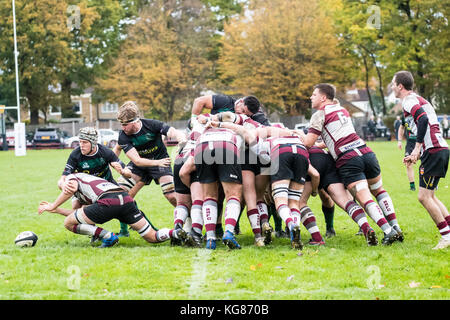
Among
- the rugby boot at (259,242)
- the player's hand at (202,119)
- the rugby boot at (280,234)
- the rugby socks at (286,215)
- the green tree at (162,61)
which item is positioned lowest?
the rugby boot at (280,234)

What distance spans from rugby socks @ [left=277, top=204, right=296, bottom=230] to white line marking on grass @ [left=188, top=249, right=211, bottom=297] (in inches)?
A: 41.4

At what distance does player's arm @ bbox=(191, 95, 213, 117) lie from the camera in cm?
875

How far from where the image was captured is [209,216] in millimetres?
7828

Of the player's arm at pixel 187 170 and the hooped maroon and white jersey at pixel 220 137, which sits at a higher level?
the hooped maroon and white jersey at pixel 220 137

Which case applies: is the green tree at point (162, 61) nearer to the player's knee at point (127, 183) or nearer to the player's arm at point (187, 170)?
the player's knee at point (127, 183)

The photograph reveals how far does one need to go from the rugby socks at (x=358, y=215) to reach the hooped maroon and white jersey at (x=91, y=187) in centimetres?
314

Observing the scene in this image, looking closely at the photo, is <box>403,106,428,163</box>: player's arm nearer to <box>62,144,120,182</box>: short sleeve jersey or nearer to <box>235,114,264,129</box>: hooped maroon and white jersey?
<box>235,114,264,129</box>: hooped maroon and white jersey

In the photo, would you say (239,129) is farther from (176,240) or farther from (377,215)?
(377,215)

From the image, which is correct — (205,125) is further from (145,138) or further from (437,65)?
(437,65)

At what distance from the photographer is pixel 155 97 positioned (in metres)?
58.1

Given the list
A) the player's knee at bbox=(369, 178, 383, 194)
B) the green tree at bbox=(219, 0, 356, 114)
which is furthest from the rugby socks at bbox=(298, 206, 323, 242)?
the green tree at bbox=(219, 0, 356, 114)

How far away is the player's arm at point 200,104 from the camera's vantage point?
875 cm

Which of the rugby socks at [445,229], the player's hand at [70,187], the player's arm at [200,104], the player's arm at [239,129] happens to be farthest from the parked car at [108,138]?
the rugby socks at [445,229]
